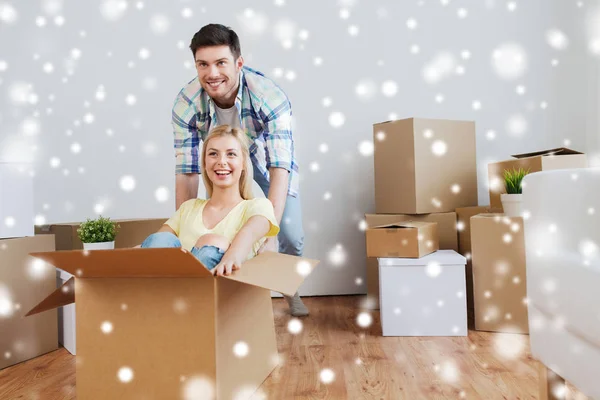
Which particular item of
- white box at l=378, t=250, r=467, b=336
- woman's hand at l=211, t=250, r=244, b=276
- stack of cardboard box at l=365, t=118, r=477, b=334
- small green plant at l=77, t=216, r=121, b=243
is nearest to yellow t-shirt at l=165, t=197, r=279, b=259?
woman's hand at l=211, t=250, r=244, b=276

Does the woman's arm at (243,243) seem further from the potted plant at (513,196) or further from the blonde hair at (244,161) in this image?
the potted plant at (513,196)

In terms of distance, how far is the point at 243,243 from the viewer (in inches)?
43.2

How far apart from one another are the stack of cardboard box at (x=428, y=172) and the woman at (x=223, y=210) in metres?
0.77

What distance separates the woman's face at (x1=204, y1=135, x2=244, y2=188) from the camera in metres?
1.29

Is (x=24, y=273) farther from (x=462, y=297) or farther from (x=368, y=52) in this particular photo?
(x=368, y=52)

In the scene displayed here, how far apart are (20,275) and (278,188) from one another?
31.9 inches

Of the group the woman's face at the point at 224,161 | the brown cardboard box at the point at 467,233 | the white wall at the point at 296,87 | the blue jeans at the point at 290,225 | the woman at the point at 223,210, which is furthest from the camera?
the white wall at the point at 296,87

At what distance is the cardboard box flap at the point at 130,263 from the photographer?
0.88m

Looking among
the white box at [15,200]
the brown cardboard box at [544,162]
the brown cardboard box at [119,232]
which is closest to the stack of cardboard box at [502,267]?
the brown cardboard box at [544,162]

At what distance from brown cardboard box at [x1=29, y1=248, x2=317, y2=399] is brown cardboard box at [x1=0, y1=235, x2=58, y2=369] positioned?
0.45 metres

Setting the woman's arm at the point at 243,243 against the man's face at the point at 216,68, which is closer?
the woman's arm at the point at 243,243

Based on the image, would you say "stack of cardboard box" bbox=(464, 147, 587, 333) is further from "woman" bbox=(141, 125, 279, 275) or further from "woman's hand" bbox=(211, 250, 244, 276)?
"woman's hand" bbox=(211, 250, 244, 276)

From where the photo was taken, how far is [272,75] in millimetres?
2322

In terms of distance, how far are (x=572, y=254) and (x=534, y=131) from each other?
1.65 metres
